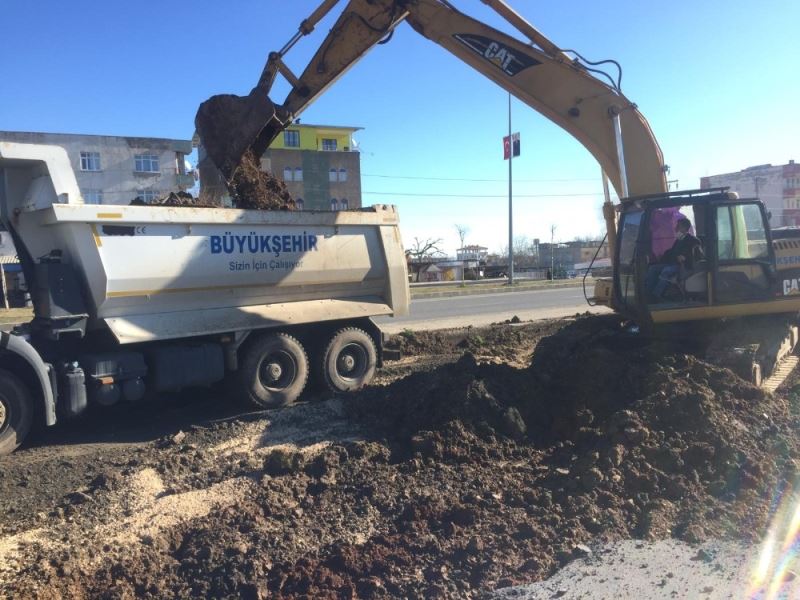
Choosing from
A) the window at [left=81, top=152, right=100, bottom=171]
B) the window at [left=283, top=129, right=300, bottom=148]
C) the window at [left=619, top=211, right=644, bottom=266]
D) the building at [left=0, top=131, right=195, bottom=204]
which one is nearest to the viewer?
the window at [left=619, top=211, right=644, bottom=266]

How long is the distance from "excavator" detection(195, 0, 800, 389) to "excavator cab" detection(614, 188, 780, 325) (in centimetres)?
1

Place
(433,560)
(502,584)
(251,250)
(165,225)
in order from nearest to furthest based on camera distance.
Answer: (502,584)
(433,560)
(165,225)
(251,250)

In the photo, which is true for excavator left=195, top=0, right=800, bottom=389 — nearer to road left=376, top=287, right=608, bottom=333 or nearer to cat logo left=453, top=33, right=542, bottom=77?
cat logo left=453, top=33, right=542, bottom=77

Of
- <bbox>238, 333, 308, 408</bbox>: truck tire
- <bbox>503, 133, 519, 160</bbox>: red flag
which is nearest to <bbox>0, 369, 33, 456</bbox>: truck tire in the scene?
<bbox>238, 333, 308, 408</bbox>: truck tire

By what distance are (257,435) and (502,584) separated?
3639 mm

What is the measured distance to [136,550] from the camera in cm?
408

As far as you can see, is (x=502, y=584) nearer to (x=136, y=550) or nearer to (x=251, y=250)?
(x=136, y=550)

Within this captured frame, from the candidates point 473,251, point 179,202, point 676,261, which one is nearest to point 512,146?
point 676,261

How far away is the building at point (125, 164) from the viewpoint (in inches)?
1764

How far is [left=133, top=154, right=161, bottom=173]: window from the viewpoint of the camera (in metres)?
47.0

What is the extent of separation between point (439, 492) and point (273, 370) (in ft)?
11.6

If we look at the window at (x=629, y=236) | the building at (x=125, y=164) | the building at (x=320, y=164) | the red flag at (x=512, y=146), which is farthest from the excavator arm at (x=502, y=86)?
the building at (x=320, y=164)

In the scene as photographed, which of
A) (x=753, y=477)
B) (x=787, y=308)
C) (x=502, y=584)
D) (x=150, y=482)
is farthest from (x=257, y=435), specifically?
(x=787, y=308)

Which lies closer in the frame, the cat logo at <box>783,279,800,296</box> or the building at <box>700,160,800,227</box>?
the cat logo at <box>783,279,800,296</box>
